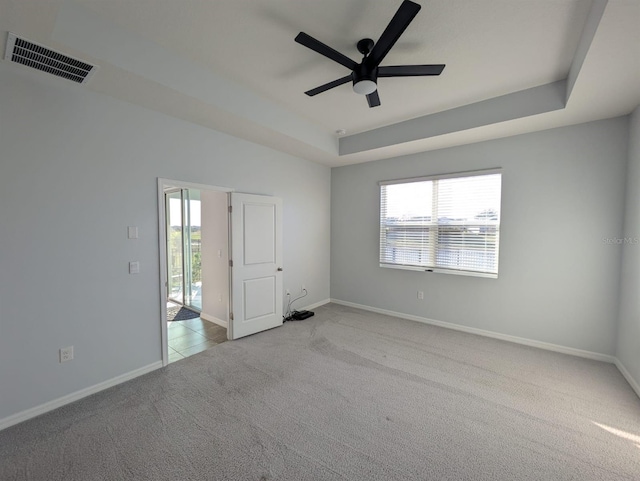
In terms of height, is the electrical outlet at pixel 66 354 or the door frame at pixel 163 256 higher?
the door frame at pixel 163 256

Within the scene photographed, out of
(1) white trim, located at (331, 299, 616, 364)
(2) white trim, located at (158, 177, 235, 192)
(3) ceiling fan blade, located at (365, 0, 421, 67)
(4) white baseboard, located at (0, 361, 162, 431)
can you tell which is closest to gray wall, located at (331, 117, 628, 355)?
(1) white trim, located at (331, 299, 616, 364)

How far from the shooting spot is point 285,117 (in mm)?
3488

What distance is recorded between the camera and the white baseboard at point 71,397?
2098mm

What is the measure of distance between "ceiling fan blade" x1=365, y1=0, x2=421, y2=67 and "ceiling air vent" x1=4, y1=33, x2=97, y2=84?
2140 mm

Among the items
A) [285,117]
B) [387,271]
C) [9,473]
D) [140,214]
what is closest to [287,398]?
[9,473]

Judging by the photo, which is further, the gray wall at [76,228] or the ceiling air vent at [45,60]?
the gray wall at [76,228]

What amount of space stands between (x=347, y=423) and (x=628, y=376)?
9.57ft

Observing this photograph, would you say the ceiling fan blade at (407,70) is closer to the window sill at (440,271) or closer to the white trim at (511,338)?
the window sill at (440,271)

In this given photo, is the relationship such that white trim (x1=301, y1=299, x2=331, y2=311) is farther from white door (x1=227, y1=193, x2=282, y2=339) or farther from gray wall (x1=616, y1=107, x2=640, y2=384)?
gray wall (x1=616, y1=107, x2=640, y2=384)

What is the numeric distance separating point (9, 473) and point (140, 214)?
205 cm

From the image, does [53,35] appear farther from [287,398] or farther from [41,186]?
[287,398]

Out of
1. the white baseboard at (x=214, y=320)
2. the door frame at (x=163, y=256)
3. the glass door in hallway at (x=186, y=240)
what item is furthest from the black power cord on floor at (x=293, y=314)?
the door frame at (x=163, y=256)

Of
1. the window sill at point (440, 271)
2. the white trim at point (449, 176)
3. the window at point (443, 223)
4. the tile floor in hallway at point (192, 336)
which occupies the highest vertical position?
the white trim at point (449, 176)

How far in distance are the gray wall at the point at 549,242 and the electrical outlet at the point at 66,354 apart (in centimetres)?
428
